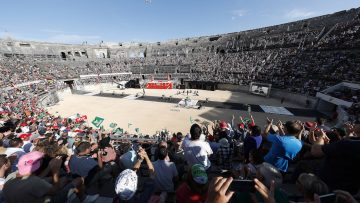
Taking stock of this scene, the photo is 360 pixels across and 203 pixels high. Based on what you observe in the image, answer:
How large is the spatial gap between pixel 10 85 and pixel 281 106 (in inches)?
1999

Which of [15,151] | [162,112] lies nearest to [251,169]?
[15,151]

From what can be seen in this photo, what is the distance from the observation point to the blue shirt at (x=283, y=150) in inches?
197

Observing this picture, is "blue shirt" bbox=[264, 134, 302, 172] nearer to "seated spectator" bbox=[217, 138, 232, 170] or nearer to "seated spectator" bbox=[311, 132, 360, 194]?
"seated spectator" bbox=[311, 132, 360, 194]

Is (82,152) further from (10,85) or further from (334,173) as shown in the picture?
(10,85)

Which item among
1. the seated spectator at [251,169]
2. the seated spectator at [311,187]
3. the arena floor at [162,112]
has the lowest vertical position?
the arena floor at [162,112]

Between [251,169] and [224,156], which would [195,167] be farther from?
[224,156]

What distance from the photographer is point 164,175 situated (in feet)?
15.0

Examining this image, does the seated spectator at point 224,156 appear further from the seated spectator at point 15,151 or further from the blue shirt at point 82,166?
the seated spectator at point 15,151

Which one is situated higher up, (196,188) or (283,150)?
(196,188)

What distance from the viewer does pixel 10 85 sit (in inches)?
1542

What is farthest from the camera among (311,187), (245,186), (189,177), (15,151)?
(15,151)

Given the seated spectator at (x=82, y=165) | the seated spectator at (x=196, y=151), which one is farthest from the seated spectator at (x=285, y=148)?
the seated spectator at (x=82, y=165)

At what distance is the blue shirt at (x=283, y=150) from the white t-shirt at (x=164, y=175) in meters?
2.58

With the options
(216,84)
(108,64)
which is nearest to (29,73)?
(108,64)
